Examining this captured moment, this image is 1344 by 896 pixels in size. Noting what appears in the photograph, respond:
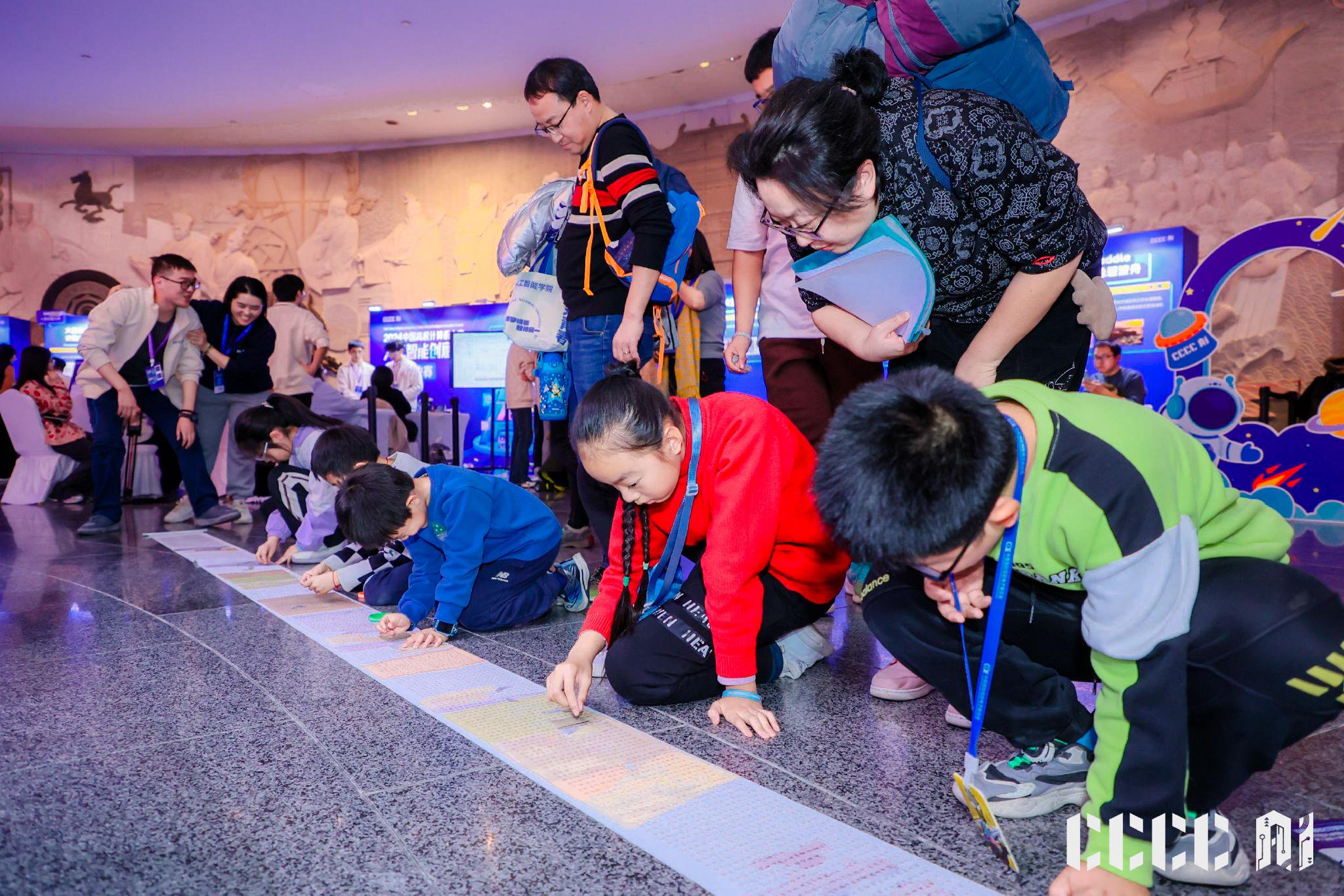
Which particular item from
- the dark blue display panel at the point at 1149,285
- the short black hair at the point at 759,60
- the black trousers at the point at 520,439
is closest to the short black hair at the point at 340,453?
the short black hair at the point at 759,60

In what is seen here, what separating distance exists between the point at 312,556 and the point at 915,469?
9.55 feet

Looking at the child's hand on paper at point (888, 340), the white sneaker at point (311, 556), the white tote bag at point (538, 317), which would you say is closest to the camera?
the child's hand on paper at point (888, 340)

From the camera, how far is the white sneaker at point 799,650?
1822 millimetres

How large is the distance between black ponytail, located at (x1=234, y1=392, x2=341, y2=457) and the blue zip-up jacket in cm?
132

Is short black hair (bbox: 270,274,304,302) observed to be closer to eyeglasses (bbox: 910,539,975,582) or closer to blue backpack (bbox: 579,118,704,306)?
blue backpack (bbox: 579,118,704,306)

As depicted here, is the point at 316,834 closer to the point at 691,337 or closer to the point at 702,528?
the point at 702,528

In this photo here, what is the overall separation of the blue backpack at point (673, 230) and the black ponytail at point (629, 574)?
93cm

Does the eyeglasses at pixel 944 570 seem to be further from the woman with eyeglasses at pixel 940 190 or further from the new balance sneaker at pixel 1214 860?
the woman with eyeglasses at pixel 940 190

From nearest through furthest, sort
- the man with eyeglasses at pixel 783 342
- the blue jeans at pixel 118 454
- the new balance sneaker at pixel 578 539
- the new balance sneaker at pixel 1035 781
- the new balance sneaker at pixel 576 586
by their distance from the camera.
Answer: the new balance sneaker at pixel 1035 781
the man with eyeglasses at pixel 783 342
the new balance sneaker at pixel 576 586
the new balance sneaker at pixel 578 539
the blue jeans at pixel 118 454

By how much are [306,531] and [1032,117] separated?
109 inches

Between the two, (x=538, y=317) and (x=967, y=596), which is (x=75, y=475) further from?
(x=967, y=596)

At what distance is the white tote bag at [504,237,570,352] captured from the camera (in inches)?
107

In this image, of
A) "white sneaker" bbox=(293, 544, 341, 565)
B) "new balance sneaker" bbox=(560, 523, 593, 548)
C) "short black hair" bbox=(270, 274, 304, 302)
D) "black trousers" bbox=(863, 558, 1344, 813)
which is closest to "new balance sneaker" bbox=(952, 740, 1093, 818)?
"black trousers" bbox=(863, 558, 1344, 813)

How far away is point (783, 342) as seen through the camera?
2328 millimetres
